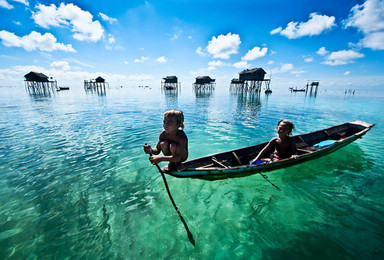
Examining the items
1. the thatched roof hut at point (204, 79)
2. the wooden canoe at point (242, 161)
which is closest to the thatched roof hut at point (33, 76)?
the thatched roof hut at point (204, 79)

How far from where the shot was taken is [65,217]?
3.79m

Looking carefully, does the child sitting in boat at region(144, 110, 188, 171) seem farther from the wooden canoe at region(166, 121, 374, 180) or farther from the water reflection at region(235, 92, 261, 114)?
the water reflection at region(235, 92, 261, 114)

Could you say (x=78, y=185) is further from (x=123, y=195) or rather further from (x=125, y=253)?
(x=125, y=253)

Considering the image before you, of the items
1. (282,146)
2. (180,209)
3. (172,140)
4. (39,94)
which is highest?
(39,94)

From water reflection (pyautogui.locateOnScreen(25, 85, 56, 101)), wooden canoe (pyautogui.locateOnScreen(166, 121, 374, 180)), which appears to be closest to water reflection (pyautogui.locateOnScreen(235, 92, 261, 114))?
wooden canoe (pyautogui.locateOnScreen(166, 121, 374, 180))

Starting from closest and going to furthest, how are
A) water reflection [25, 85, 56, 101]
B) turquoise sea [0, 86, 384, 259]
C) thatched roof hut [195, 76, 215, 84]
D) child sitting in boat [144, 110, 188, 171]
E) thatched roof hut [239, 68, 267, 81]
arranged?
turquoise sea [0, 86, 384, 259]
child sitting in boat [144, 110, 188, 171]
water reflection [25, 85, 56, 101]
thatched roof hut [239, 68, 267, 81]
thatched roof hut [195, 76, 215, 84]

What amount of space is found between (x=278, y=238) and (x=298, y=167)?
3.72 metres

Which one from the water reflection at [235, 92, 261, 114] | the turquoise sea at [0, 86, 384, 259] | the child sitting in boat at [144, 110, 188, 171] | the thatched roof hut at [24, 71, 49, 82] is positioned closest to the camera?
the turquoise sea at [0, 86, 384, 259]

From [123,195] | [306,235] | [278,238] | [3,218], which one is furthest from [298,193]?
[3,218]

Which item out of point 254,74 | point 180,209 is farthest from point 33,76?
point 180,209

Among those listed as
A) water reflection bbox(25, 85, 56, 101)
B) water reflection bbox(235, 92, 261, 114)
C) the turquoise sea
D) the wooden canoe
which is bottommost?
the turquoise sea

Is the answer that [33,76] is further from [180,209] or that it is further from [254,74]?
[180,209]

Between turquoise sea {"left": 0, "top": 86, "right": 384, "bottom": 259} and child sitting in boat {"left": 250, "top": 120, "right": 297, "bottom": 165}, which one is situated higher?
child sitting in boat {"left": 250, "top": 120, "right": 297, "bottom": 165}

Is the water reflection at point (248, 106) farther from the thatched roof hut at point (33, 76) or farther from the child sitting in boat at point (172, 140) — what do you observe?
the thatched roof hut at point (33, 76)
